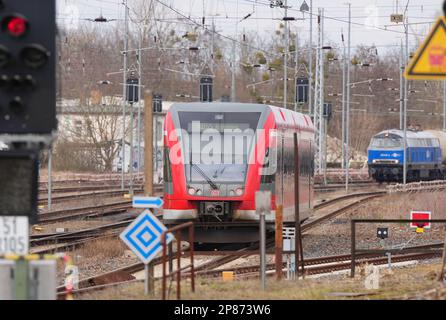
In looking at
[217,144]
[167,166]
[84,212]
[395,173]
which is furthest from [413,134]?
[167,166]

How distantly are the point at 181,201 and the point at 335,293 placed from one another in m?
9.23

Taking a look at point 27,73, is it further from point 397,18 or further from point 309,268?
point 397,18

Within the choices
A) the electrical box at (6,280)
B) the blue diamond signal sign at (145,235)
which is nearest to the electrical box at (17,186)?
the electrical box at (6,280)

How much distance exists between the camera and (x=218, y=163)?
23656 millimetres

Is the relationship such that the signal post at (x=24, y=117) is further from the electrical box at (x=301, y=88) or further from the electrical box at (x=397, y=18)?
the electrical box at (x=301, y=88)

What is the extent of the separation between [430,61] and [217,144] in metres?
12.6

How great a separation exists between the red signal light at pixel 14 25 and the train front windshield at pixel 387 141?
51.8 m

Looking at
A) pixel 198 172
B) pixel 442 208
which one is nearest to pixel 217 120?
pixel 198 172

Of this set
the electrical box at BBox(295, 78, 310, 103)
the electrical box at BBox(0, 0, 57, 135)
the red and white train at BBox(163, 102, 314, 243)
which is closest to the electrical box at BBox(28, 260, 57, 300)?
the electrical box at BBox(0, 0, 57, 135)

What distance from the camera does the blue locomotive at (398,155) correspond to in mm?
61750

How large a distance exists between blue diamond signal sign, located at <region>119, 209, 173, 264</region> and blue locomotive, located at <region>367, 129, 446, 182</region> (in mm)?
47923

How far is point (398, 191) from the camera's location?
4816 cm
